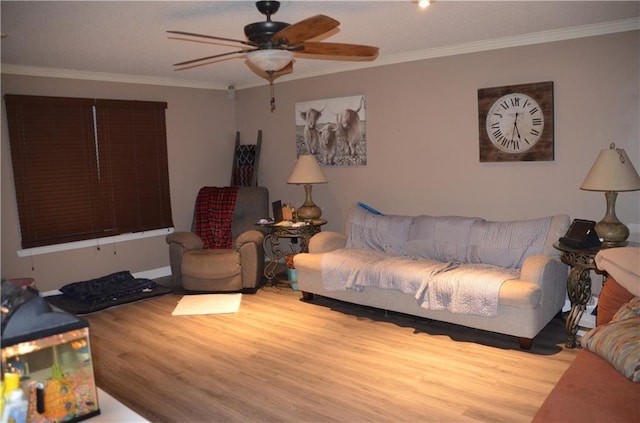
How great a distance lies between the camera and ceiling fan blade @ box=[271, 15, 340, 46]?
95.4 inches

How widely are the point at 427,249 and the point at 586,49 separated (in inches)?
80.7

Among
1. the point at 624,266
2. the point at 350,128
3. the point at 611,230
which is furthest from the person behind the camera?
the point at 350,128

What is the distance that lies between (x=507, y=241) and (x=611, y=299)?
4.60 feet

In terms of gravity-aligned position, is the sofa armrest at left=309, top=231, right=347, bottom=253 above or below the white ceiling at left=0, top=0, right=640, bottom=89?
below

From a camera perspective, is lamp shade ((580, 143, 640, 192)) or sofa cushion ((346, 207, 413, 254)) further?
sofa cushion ((346, 207, 413, 254))

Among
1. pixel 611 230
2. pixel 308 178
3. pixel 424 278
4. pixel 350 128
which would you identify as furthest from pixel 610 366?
pixel 350 128

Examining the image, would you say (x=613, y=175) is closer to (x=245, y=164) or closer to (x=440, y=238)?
(x=440, y=238)

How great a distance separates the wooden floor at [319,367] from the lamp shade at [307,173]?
4.29ft

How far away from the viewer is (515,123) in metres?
4.36

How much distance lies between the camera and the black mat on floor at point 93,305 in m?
4.71

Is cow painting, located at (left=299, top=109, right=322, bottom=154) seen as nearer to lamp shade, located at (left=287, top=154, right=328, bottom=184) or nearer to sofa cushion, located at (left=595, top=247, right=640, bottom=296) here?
lamp shade, located at (left=287, top=154, right=328, bottom=184)

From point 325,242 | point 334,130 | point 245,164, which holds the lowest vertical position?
point 325,242

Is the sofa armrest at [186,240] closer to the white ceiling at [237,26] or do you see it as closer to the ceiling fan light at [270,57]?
the white ceiling at [237,26]

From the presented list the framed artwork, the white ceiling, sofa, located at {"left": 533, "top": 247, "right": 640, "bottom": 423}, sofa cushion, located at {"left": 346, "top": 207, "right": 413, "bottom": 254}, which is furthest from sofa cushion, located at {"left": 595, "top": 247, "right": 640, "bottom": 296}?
the framed artwork
